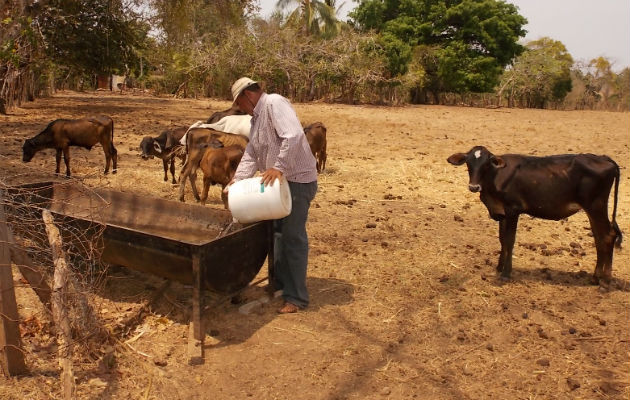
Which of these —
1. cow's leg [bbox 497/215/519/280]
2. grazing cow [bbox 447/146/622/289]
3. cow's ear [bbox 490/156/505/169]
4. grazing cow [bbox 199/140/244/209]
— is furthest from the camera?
grazing cow [bbox 199/140/244/209]

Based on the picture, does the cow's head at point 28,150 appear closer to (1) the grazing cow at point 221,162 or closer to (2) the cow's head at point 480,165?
(1) the grazing cow at point 221,162

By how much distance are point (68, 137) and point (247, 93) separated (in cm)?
694

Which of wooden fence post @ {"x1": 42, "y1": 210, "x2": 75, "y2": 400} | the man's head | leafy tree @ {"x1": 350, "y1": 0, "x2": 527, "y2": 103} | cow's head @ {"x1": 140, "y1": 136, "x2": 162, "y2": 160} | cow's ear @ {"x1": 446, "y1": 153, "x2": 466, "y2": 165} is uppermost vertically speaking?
leafy tree @ {"x1": 350, "y1": 0, "x2": 527, "y2": 103}

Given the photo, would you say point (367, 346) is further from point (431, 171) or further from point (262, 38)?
point (262, 38)

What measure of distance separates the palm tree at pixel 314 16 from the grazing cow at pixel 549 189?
36.4 m

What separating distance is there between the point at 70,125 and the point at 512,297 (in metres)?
8.54

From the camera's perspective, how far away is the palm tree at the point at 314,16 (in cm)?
4038

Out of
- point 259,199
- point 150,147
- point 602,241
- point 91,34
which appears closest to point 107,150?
point 150,147

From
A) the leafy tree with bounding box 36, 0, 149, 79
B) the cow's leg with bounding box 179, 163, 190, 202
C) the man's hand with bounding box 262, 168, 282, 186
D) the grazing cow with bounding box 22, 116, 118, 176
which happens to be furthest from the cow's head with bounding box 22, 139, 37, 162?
the leafy tree with bounding box 36, 0, 149, 79

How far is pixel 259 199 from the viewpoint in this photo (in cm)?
464

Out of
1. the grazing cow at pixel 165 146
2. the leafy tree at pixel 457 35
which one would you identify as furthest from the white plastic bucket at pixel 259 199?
the leafy tree at pixel 457 35

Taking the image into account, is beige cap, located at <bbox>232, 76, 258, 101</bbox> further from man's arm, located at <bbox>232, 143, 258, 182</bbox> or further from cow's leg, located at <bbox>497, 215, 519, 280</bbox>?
cow's leg, located at <bbox>497, 215, 519, 280</bbox>

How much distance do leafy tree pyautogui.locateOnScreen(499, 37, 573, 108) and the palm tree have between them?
1361 centimetres

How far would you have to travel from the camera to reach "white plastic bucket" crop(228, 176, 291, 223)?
4609 millimetres
